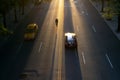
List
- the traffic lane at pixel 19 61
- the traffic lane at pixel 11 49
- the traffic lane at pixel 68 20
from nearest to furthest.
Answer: the traffic lane at pixel 19 61 < the traffic lane at pixel 11 49 < the traffic lane at pixel 68 20

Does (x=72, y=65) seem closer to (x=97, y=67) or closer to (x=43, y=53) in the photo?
(x=97, y=67)

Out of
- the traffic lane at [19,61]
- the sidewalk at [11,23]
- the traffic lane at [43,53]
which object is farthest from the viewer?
the sidewalk at [11,23]

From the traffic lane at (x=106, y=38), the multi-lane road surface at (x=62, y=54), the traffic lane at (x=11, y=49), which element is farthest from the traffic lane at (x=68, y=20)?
the traffic lane at (x=11, y=49)

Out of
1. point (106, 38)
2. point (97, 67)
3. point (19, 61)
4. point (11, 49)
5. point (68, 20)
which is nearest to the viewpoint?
point (97, 67)

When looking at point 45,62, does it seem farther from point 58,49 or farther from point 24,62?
point 58,49

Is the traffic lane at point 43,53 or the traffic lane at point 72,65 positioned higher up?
the traffic lane at point 72,65

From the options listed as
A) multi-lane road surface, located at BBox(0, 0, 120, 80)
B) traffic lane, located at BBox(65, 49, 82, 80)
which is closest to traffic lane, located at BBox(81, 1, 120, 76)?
multi-lane road surface, located at BBox(0, 0, 120, 80)

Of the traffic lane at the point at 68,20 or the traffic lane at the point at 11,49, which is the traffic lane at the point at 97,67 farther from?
the traffic lane at the point at 68,20

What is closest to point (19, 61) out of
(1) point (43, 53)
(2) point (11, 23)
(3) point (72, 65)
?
(1) point (43, 53)
